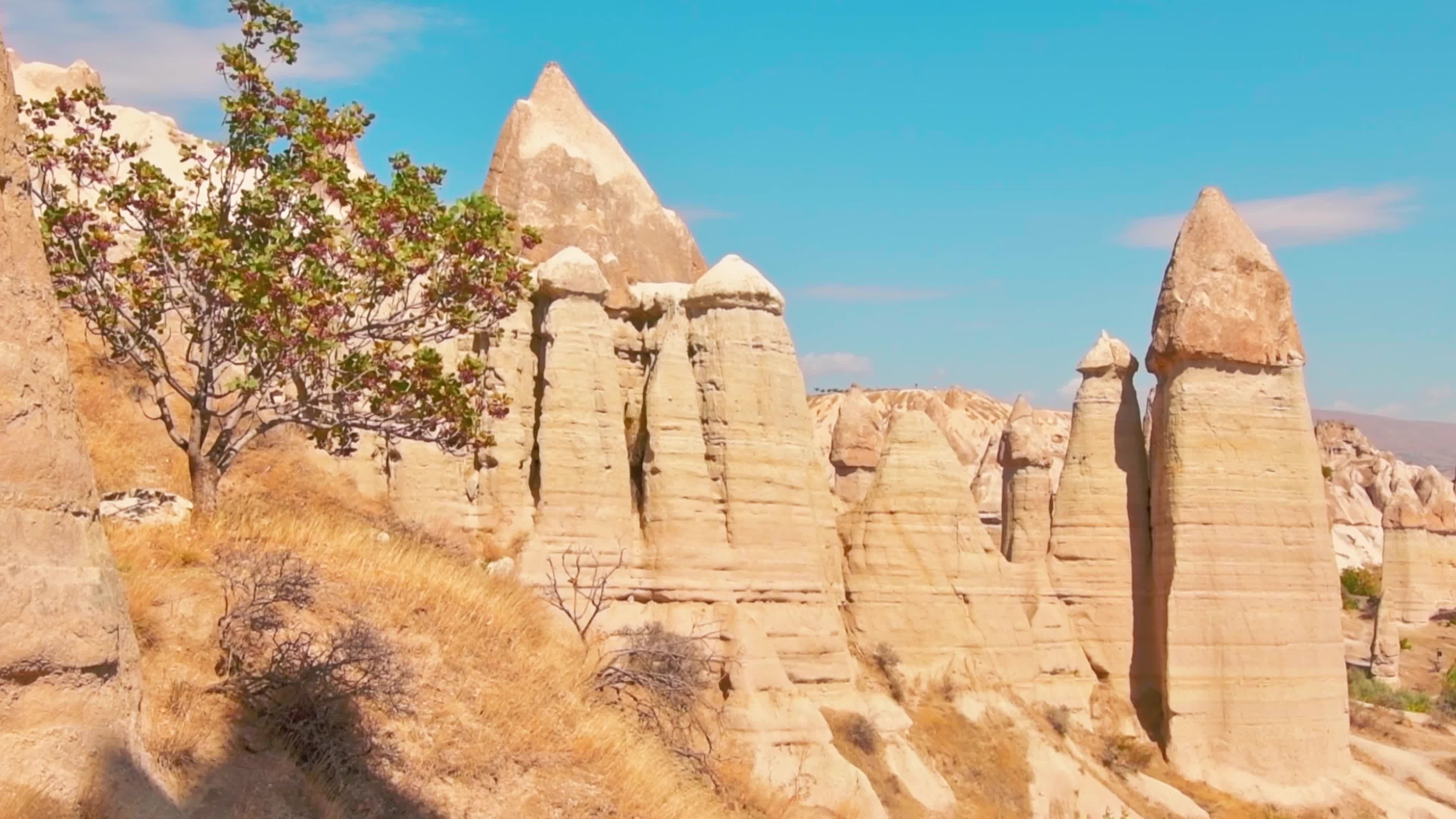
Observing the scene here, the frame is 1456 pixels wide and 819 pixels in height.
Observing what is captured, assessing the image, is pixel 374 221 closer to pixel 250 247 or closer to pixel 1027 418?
pixel 250 247

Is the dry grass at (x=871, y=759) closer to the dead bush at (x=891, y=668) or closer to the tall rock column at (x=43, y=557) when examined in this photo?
the dead bush at (x=891, y=668)

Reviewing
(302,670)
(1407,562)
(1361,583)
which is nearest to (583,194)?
(302,670)

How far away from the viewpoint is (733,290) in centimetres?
2514

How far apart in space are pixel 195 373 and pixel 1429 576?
146 ft

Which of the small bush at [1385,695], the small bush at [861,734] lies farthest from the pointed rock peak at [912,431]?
the small bush at [1385,695]

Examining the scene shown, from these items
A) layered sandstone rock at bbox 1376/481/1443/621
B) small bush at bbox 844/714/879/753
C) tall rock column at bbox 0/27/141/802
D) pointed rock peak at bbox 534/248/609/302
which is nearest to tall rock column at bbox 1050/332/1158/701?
small bush at bbox 844/714/879/753

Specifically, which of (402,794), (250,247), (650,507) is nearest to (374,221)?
(250,247)

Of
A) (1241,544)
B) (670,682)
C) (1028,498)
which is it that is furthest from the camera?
(1028,498)

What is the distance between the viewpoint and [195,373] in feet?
70.4

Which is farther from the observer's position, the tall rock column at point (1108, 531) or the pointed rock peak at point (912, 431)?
the tall rock column at point (1108, 531)

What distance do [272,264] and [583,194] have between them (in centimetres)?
1465

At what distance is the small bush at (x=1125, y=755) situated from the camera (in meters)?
27.8

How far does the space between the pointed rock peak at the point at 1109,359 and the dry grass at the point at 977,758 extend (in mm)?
7799

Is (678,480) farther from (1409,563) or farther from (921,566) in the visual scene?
(1409,563)
